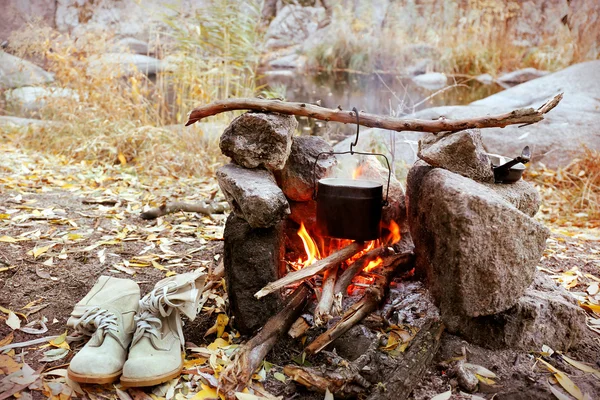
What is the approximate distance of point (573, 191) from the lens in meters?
3.66

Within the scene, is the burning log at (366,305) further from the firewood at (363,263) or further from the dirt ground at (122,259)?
the dirt ground at (122,259)

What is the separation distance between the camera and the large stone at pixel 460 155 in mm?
1677

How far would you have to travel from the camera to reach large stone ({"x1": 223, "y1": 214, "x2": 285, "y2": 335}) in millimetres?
1636

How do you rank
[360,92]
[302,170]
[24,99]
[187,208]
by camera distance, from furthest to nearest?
[360,92], [24,99], [187,208], [302,170]

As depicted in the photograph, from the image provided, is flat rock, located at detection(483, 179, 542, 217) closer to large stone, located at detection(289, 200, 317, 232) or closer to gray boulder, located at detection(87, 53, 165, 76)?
large stone, located at detection(289, 200, 317, 232)

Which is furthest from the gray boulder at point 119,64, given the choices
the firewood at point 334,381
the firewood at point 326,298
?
the firewood at point 334,381

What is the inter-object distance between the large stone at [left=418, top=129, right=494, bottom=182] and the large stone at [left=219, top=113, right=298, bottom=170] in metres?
0.49

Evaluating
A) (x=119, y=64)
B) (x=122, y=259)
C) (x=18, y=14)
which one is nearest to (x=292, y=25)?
(x=119, y=64)

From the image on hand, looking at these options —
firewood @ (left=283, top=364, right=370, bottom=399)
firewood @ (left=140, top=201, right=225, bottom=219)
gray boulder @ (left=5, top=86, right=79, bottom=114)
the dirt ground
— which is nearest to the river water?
the dirt ground

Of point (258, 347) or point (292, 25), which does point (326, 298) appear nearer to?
point (258, 347)

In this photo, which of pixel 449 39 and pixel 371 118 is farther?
pixel 449 39

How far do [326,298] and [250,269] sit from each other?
0.27 m

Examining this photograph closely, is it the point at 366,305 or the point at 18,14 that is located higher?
the point at 18,14

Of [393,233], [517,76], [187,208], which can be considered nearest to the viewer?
[393,233]
